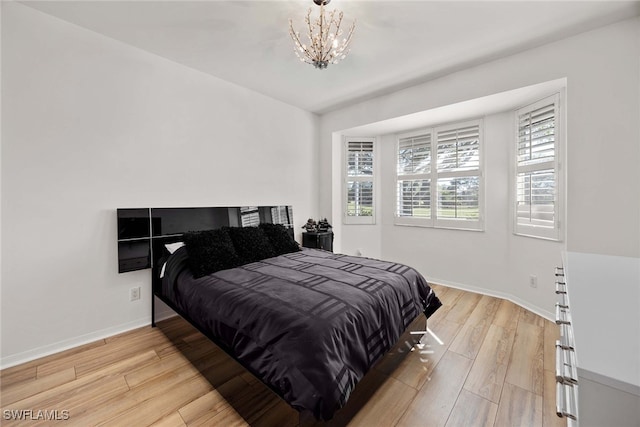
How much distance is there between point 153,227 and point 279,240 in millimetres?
1277

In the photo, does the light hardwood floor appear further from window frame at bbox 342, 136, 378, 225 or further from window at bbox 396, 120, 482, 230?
window frame at bbox 342, 136, 378, 225

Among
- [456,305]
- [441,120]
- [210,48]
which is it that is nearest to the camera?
[210,48]

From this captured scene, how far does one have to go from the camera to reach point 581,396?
0.57 m

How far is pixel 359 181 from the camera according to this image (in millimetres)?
4441

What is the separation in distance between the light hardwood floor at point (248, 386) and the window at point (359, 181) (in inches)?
93.9

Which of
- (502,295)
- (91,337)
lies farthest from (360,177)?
(91,337)

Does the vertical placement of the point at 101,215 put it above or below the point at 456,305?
above

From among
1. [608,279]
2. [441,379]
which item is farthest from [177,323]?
[608,279]

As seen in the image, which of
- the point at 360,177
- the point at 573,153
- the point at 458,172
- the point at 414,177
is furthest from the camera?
the point at 360,177

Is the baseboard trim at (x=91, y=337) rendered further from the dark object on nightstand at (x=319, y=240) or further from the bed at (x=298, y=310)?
the dark object on nightstand at (x=319, y=240)

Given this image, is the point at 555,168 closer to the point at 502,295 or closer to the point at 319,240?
the point at 502,295

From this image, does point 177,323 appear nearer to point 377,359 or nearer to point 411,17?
point 377,359

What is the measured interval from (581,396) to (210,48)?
10.5ft

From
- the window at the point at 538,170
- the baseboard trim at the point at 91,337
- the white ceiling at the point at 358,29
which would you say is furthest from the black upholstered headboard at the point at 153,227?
the window at the point at 538,170
